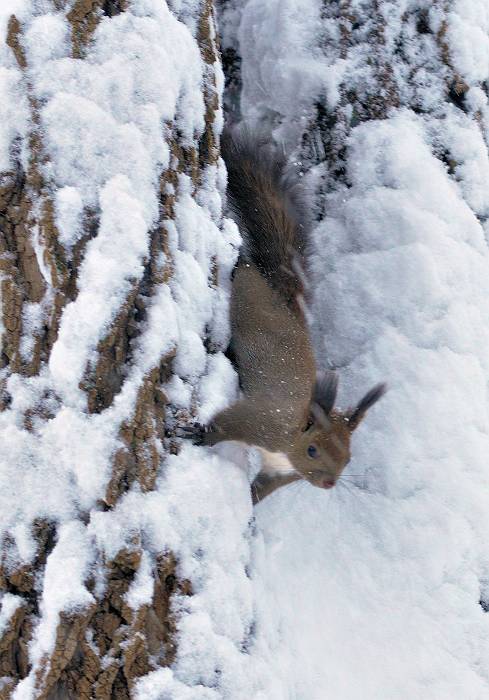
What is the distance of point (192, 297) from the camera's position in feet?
4.94

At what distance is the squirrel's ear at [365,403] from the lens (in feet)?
5.58

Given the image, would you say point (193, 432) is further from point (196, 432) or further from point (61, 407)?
point (61, 407)

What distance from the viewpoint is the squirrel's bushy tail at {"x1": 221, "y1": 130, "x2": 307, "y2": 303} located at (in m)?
1.96

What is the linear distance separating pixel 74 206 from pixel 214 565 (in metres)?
0.71

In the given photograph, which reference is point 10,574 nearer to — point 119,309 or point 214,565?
point 214,565

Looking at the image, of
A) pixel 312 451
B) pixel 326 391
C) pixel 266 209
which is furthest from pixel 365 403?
pixel 266 209

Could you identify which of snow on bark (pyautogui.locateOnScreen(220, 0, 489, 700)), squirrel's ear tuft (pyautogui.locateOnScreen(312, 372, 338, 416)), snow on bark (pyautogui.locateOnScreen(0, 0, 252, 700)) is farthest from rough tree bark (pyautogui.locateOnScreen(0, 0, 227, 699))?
squirrel's ear tuft (pyautogui.locateOnScreen(312, 372, 338, 416))

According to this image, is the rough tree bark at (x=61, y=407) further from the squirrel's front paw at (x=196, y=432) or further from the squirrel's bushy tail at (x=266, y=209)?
the squirrel's bushy tail at (x=266, y=209)

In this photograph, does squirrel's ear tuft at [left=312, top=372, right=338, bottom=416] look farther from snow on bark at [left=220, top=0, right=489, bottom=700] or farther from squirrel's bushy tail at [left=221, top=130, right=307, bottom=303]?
squirrel's bushy tail at [left=221, top=130, right=307, bottom=303]

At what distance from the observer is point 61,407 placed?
4.31 feet

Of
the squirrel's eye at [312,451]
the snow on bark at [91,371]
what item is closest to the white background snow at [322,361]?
the snow on bark at [91,371]

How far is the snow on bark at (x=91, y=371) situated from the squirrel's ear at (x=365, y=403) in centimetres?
52

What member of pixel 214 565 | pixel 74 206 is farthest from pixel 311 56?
pixel 214 565

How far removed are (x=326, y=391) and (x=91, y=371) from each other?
0.66m
